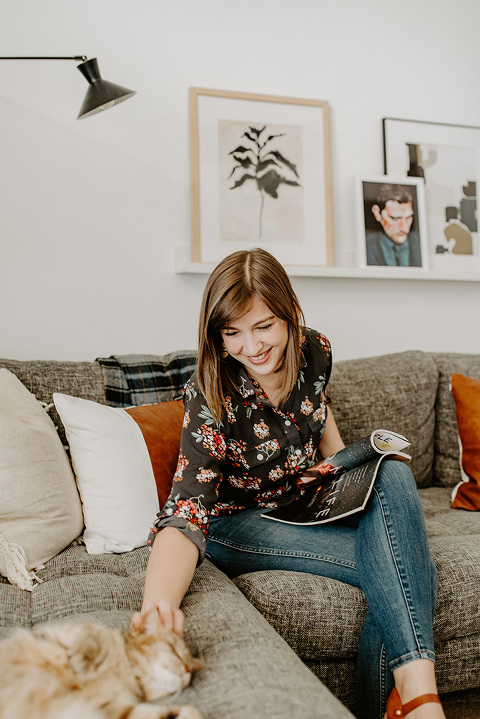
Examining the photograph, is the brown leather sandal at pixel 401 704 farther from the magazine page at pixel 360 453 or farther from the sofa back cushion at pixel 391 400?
the sofa back cushion at pixel 391 400

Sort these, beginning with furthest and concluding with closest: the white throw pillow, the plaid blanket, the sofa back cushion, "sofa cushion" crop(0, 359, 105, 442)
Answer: the sofa back cushion
the plaid blanket
"sofa cushion" crop(0, 359, 105, 442)
the white throw pillow

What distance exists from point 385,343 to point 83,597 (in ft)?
5.80

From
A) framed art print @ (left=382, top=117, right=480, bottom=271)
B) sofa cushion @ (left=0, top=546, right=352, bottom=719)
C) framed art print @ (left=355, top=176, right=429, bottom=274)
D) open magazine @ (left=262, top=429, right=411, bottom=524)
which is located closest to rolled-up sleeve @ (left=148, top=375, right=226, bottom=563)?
sofa cushion @ (left=0, top=546, right=352, bottom=719)

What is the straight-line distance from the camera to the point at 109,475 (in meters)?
1.55

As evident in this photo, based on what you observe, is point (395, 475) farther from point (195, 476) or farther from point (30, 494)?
point (30, 494)

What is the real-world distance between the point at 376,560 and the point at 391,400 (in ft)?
3.25

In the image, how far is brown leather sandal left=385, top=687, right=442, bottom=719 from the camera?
3.33ft

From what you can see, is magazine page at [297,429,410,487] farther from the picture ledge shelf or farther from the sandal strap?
the picture ledge shelf

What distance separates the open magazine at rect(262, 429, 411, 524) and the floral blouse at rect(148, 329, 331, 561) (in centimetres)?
6

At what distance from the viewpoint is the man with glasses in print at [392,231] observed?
8.13ft

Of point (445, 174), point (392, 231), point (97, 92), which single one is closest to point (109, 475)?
point (97, 92)

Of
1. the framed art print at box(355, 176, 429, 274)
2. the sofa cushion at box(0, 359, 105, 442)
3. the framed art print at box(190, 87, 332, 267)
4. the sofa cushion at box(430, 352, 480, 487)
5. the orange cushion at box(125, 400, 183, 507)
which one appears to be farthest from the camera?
the framed art print at box(355, 176, 429, 274)

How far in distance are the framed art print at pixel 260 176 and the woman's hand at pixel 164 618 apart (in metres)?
1.49

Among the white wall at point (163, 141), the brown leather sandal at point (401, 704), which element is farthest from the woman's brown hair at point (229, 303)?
the white wall at point (163, 141)
